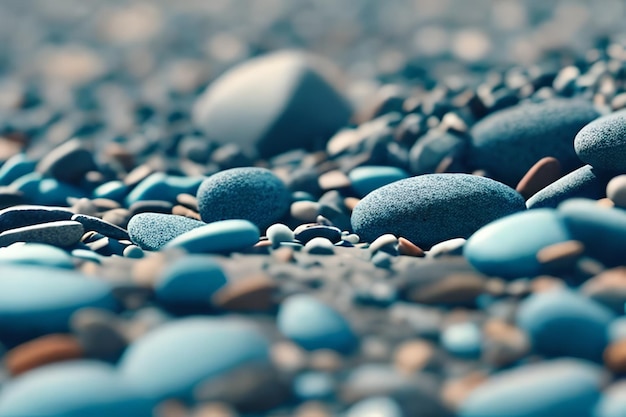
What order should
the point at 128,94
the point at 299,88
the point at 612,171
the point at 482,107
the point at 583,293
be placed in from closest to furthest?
the point at 583,293 → the point at 612,171 → the point at 482,107 → the point at 299,88 → the point at 128,94

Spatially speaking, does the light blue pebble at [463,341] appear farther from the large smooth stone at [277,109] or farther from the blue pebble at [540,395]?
the large smooth stone at [277,109]

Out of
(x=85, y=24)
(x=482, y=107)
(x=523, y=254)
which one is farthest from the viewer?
(x=85, y=24)

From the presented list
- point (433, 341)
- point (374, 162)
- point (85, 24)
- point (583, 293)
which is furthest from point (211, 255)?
point (85, 24)

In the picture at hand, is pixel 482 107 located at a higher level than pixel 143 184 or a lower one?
lower

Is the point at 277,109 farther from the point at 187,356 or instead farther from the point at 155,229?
the point at 187,356

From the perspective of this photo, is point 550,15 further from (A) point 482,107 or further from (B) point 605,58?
(A) point 482,107

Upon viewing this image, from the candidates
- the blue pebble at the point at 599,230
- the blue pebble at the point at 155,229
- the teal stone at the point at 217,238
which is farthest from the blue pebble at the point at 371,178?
the blue pebble at the point at 599,230
